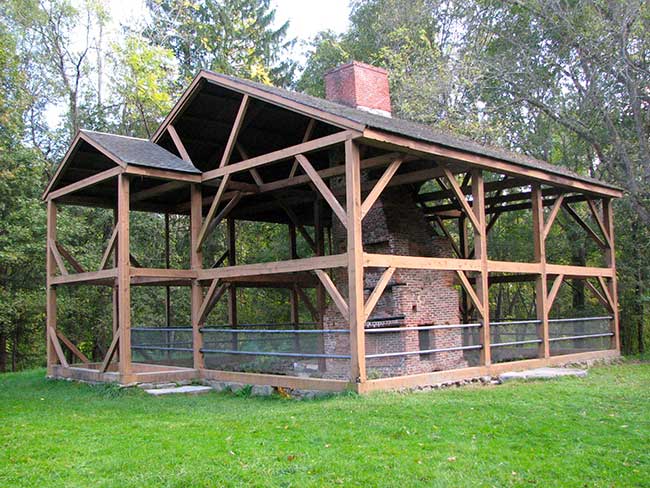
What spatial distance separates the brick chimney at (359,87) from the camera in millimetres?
16797

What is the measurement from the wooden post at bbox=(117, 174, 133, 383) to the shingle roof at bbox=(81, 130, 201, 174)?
0.46 metres

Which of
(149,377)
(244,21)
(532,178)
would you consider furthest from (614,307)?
(244,21)

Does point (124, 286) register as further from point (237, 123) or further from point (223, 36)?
point (223, 36)

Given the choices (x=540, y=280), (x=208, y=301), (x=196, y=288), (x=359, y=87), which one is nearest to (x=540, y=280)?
(x=540, y=280)

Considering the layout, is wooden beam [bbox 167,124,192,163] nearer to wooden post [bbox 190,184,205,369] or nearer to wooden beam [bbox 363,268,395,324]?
wooden post [bbox 190,184,205,369]

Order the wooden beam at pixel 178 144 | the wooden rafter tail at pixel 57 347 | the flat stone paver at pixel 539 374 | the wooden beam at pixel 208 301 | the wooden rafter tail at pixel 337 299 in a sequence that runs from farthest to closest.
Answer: the wooden rafter tail at pixel 57 347
the wooden beam at pixel 178 144
the wooden beam at pixel 208 301
the flat stone paver at pixel 539 374
the wooden rafter tail at pixel 337 299

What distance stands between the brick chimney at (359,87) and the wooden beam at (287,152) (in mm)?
4464

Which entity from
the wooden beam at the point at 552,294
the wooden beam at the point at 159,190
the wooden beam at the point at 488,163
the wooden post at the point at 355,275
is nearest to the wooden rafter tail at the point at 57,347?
the wooden beam at the point at 159,190

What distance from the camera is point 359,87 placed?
16.9m

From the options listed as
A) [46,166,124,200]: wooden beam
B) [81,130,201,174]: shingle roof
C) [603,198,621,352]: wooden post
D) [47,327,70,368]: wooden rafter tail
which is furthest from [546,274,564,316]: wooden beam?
[47,327,70,368]: wooden rafter tail

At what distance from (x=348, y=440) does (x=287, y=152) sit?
241 inches

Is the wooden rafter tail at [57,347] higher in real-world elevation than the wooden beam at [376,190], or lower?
lower

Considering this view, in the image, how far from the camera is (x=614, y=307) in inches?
677

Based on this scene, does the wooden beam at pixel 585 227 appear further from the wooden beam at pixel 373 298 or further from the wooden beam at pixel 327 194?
the wooden beam at pixel 327 194
